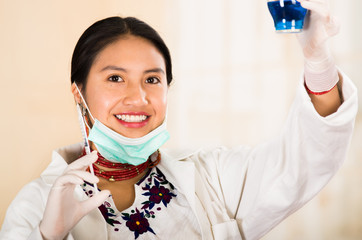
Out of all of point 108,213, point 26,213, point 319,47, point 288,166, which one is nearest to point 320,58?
point 319,47

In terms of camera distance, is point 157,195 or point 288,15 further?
point 157,195

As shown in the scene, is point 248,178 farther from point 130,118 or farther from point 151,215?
point 130,118

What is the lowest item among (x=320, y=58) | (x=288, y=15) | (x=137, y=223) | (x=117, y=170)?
(x=137, y=223)

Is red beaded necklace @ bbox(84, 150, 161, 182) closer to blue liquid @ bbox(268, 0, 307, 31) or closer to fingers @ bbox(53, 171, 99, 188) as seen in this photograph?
fingers @ bbox(53, 171, 99, 188)

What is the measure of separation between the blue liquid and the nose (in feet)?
1.92

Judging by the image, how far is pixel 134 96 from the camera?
1.50 m

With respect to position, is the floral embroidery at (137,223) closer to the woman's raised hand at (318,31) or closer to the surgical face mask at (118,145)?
the surgical face mask at (118,145)

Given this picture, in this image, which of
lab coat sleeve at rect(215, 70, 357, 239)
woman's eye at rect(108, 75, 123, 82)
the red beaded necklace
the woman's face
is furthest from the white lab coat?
woman's eye at rect(108, 75, 123, 82)

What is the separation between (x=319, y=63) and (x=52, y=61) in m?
1.80

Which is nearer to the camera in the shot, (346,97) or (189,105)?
(346,97)

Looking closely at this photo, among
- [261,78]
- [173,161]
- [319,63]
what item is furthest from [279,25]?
[261,78]

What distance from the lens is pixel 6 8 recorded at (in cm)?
241

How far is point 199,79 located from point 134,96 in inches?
51.9

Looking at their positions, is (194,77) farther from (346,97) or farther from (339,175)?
(346,97)
